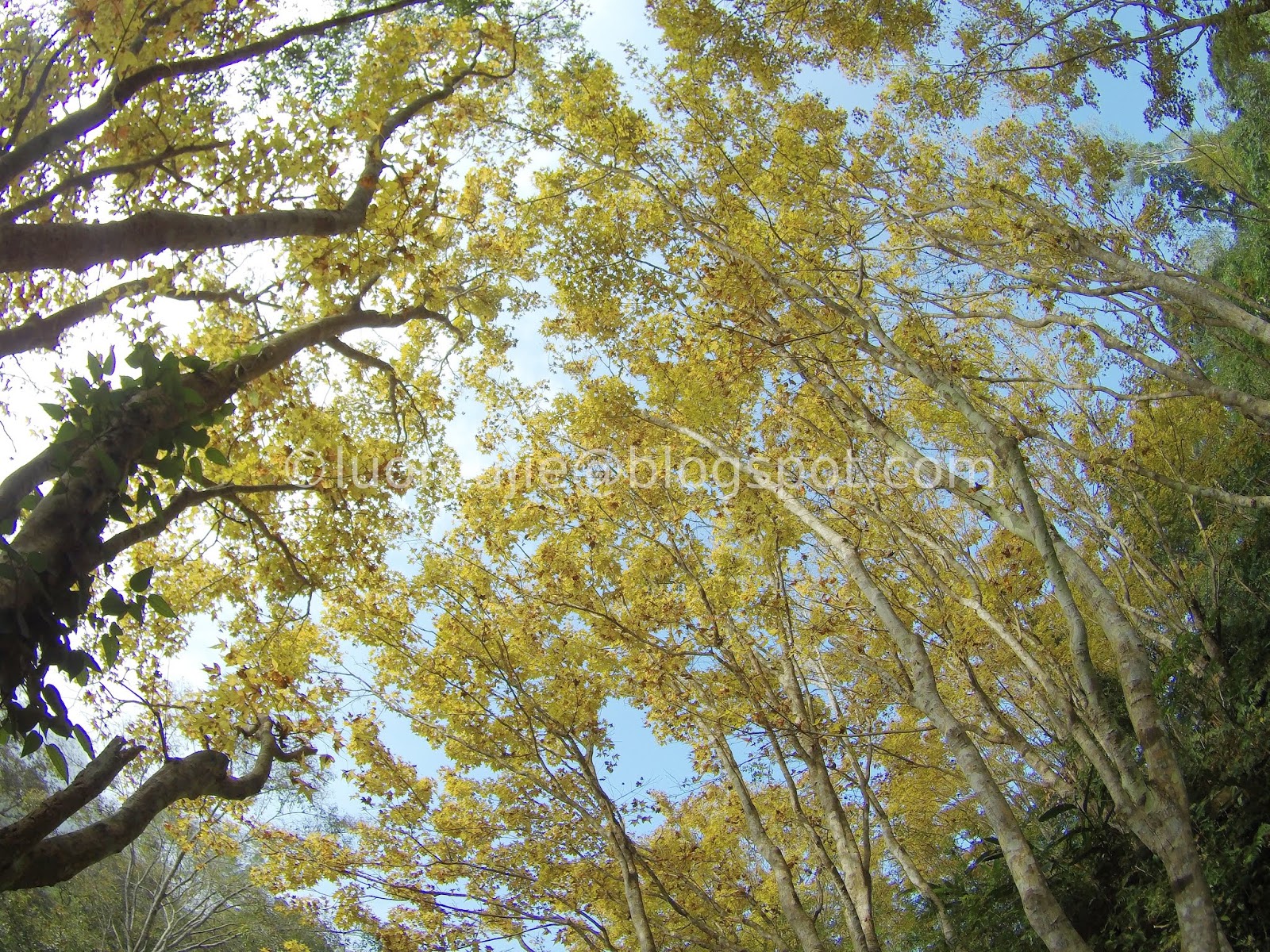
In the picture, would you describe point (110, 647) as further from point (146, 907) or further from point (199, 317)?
point (146, 907)

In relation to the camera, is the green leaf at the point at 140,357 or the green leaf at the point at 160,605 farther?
the green leaf at the point at 140,357

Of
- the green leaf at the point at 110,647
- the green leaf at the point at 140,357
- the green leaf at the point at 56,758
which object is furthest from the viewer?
the green leaf at the point at 140,357

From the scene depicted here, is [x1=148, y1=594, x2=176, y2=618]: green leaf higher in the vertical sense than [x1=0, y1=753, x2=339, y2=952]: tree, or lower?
lower

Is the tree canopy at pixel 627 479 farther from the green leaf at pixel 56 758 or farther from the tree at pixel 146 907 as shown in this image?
the tree at pixel 146 907

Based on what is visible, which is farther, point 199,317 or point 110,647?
point 199,317

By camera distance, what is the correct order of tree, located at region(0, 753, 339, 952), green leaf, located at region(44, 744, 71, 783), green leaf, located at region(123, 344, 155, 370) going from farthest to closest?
1. tree, located at region(0, 753, 339, 952)
2. green leaf, located at region(123, 344, 155, 370)
3. green leaf, located at region(44, 744, 71, 783)

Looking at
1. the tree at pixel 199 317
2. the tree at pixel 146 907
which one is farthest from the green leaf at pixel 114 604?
the tree at pixel 146 907

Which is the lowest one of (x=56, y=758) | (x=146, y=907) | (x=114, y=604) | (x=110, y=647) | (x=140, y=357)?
(x=56, y=758)

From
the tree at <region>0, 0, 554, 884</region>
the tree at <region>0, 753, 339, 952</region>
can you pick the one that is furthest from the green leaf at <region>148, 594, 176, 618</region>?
the tree at <region>0, 753, 339, 952</region>

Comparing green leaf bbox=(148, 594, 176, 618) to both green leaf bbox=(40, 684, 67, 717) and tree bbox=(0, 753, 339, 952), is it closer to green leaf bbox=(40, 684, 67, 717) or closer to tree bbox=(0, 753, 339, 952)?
green leaf bbox=(40, 684, 67, 717)

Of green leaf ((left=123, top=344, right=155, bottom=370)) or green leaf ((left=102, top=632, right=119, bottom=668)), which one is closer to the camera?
green leaf ((left=102, top=632, right=119, bottom=668))

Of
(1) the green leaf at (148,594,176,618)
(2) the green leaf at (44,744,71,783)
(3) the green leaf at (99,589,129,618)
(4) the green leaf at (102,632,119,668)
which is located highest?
(3) the green leaf at (99,589,129,618)

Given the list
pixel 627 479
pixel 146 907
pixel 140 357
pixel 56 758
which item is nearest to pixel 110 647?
pixel 56 758

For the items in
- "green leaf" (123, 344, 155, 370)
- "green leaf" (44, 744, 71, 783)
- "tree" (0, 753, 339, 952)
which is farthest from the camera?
"tree" (0, 753, 339, 952)
